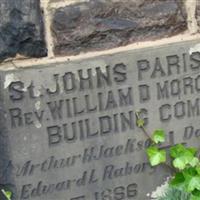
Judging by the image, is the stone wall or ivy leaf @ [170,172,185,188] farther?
ivy leaf @ [170,172,185,188]

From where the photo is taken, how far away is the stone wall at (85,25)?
7.83ft

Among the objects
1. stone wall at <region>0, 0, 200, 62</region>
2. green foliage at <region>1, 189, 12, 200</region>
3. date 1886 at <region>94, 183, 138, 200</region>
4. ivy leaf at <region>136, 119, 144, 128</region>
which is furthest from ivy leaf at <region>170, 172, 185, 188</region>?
green foliage at <region>1, 189, 12, 200</region>

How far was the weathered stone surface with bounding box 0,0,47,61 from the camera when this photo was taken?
93.4 inches

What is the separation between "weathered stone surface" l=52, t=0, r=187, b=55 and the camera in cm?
244

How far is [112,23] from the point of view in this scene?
248cm

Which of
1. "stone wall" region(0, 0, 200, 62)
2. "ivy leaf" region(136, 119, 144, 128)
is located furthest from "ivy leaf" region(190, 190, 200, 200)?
"stone wall" region(0, 0, 200, 62)

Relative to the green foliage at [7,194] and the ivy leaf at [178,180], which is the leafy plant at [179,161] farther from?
→ the green foliage at [7,194]

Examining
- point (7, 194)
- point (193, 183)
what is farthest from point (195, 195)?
point (7, 194)

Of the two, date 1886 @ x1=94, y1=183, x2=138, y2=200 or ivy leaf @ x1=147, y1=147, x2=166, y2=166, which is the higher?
ivy leaf @ x1=147, y1=147, x2=166, y2=166

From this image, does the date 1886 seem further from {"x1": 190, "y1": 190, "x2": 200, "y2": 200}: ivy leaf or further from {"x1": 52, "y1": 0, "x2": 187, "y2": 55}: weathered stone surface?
{"x1": 52, "y1": 0, "x2": 187, "y2": 55}: weathered stone surface

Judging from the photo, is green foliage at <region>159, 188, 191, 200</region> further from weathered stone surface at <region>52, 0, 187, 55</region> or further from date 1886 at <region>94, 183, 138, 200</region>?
weathered stone surface at <region>52, 0, 187, 55</region>

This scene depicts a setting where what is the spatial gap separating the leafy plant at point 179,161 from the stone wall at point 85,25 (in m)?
0.31

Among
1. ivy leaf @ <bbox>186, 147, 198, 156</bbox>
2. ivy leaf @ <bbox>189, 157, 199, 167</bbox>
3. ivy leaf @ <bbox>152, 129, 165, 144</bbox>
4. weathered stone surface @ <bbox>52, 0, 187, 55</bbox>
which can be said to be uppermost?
weathered stone surface @ <bbox>52, 0, 187, 55</bbox>

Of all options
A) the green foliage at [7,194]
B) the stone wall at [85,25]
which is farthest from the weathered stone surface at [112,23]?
the green foliage at [7,194]
